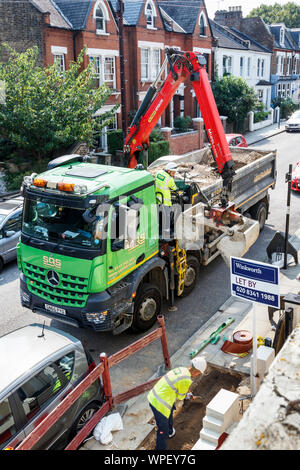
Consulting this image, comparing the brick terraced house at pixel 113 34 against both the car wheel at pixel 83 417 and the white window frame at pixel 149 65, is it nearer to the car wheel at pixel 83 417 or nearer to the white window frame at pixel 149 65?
the white window frame at pixel 149 65

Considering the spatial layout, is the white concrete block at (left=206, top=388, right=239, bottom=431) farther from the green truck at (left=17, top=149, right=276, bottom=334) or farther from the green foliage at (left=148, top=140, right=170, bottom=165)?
the green foliage at (left=148, top=140, right=170, bottom=165)

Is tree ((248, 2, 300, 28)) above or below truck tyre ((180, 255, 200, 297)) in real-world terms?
above

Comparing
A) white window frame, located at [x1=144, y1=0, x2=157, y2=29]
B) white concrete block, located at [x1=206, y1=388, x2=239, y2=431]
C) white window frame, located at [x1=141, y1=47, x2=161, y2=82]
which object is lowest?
white concrete block, located at [x1=206, y1=388, x2=239, y2=431]

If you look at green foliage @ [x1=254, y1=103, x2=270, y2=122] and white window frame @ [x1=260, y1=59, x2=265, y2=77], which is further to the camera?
white window frame @ [x1=260, y1=59, x2=265, y2=77]

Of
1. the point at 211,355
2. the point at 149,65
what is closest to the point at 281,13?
the point at 149,65

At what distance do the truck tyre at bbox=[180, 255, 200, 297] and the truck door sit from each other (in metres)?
Result: 2.00

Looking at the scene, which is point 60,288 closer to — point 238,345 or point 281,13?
point 238,345

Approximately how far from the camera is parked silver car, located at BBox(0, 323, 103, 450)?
17.8ft

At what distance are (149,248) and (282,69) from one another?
5100cm

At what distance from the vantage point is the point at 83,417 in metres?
6.32

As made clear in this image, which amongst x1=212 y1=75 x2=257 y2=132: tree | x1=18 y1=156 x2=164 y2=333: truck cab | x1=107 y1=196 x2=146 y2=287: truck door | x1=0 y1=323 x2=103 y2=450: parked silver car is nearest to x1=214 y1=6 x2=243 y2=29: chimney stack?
x1=212 y1=75 x2=257 y2=132: tree

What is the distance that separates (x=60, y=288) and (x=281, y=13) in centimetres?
8964

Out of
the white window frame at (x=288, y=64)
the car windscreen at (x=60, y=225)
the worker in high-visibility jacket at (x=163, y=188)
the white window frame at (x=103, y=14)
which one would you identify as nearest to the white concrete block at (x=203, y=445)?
the car windscreen at (x=60, y=225)

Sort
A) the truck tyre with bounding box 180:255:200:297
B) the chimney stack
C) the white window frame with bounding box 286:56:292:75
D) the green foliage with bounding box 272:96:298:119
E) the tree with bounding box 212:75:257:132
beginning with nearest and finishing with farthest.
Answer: the truck tyre with bounding box 180:255:200:297, the tree with bounding box 212:75:257:132, the green foliage with bounding box 272:96:298:119, the chimney stack, the white window frame with bounding box 286:56:292:75
